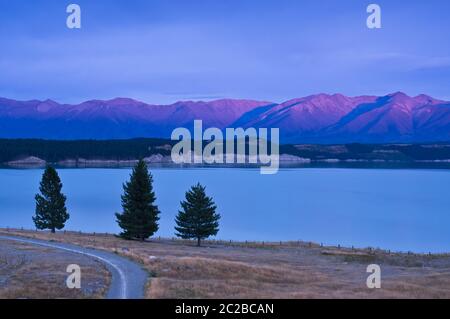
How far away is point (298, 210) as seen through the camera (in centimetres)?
12975

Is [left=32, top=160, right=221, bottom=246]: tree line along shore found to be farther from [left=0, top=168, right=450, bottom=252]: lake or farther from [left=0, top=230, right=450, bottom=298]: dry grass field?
[left=0, top=168, right=450, bottom=252]: lake

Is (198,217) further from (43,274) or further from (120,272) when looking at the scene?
(43,274)

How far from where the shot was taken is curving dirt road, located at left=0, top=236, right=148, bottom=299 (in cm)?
2640

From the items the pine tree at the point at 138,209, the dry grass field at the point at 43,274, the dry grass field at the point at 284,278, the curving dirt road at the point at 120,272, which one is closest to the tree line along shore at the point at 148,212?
the pine tree at the point at 138,209

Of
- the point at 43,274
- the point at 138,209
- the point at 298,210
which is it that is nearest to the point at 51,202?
the point at 138,209

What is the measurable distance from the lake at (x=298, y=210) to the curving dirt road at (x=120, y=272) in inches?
1886

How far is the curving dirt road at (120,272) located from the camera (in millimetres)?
26395

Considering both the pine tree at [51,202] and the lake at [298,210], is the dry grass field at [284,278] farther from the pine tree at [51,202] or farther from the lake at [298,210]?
the lake at [298,210]

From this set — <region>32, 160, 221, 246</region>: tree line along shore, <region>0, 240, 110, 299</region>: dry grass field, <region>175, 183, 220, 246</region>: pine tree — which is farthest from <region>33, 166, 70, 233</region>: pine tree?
<region>0, 240, 110, 299</region>: dry grass field

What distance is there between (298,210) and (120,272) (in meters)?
99.0

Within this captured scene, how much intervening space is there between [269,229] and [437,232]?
96.7ft

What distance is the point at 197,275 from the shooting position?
36.2m
